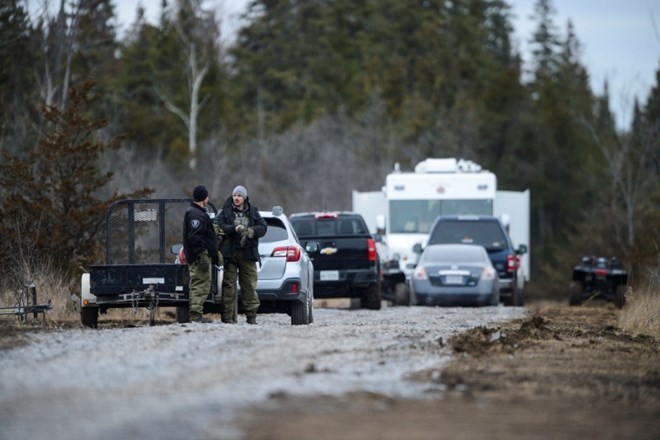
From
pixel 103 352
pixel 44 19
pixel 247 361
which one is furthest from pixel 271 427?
pixel 44 19

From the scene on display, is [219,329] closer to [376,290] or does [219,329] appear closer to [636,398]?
[636,398]

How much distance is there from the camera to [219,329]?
55.1 feet

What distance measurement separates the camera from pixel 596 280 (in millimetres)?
34094

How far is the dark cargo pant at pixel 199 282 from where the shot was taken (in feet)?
62.1

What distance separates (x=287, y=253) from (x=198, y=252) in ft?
5.35

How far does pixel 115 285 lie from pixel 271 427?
10.8 metres

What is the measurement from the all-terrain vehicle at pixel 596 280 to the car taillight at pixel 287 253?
14691mm

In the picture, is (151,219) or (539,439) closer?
(539,439)

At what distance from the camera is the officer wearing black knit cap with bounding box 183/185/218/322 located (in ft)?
62.0

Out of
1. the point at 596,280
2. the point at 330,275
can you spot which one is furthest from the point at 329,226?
the point at 596,280

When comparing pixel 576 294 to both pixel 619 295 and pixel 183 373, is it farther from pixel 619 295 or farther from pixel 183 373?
pixel 183 373

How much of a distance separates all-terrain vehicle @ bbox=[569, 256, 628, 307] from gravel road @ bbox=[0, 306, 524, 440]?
16936 mm

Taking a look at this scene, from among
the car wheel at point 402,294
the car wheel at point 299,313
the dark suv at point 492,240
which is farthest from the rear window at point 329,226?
the car wheel at point 299,313

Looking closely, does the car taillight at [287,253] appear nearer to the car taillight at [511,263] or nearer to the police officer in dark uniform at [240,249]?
the police officer in dark uniform at [240,249]
